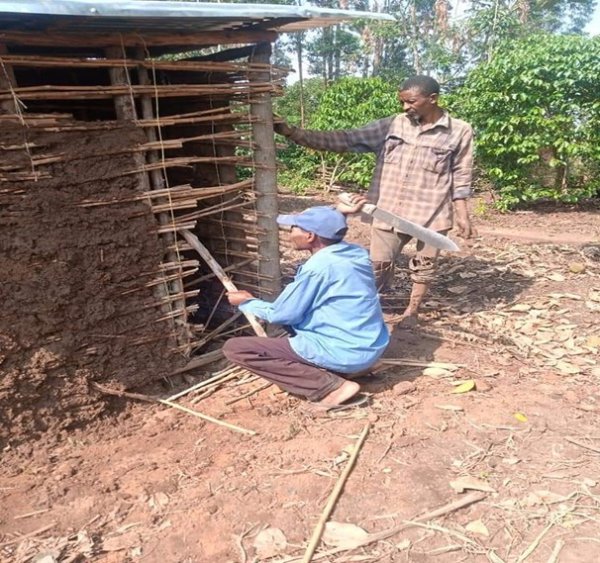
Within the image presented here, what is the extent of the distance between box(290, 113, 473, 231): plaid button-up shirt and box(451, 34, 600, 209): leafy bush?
588cm

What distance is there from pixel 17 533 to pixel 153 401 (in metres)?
1.26

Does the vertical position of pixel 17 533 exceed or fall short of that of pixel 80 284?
it falls short

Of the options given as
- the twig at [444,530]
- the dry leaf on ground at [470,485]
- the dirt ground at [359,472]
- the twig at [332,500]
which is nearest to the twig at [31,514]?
the dirt ground at [359,472]

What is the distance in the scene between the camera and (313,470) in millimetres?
3141

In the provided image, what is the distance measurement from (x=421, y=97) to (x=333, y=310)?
6.68 feet

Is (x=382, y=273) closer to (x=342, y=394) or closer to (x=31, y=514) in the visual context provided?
(x=342, y=394)

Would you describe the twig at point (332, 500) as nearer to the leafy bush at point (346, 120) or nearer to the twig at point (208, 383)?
the twig at point (208, 383)

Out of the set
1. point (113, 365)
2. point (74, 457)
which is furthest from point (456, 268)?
point (74, 457)

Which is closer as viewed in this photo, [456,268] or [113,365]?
[113,365]

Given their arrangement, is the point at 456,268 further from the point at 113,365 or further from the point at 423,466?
the point at 113,365

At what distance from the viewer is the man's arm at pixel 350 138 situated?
4.74m

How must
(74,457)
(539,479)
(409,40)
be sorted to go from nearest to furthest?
(539,479) → (74,457) → (409,40)

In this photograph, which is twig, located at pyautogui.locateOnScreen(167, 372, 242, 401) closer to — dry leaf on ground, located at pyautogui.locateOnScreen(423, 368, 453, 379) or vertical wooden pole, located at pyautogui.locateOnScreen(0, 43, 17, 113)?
dry leaf on ground, located at pyautogui.locateOnScreen(423, 368, 453, 379)

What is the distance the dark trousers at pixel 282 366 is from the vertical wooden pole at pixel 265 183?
869 mm
